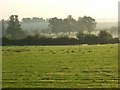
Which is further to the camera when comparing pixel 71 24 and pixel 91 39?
pixel 71 24

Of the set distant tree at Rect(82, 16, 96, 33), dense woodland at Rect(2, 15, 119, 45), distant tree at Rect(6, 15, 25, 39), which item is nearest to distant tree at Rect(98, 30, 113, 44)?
dense woodland at Rect(2, 15, 119, 45)

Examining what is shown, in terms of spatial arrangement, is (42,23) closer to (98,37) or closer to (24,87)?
(98,37)

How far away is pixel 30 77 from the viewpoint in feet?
68.1

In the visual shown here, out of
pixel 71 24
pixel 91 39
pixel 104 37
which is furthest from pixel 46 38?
pixel 71 24

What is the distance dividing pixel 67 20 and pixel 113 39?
4832 cm

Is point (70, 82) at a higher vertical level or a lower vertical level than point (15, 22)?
lower

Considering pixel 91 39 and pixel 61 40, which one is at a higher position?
pixel 91 39

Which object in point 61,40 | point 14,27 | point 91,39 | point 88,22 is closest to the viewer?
point 61,40

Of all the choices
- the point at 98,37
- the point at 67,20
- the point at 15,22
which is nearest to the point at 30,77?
the point at 98,37

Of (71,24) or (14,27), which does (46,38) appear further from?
(71,24)

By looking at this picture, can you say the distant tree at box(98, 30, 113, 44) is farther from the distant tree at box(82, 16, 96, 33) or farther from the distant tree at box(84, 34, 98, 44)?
the distant tree at box(82, 16, 96, 33)

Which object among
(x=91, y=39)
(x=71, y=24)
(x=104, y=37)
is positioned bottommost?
(x=91, y=39)

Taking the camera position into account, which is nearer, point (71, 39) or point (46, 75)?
point (46, 75)

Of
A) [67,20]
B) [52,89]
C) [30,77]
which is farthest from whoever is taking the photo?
[67,20]
